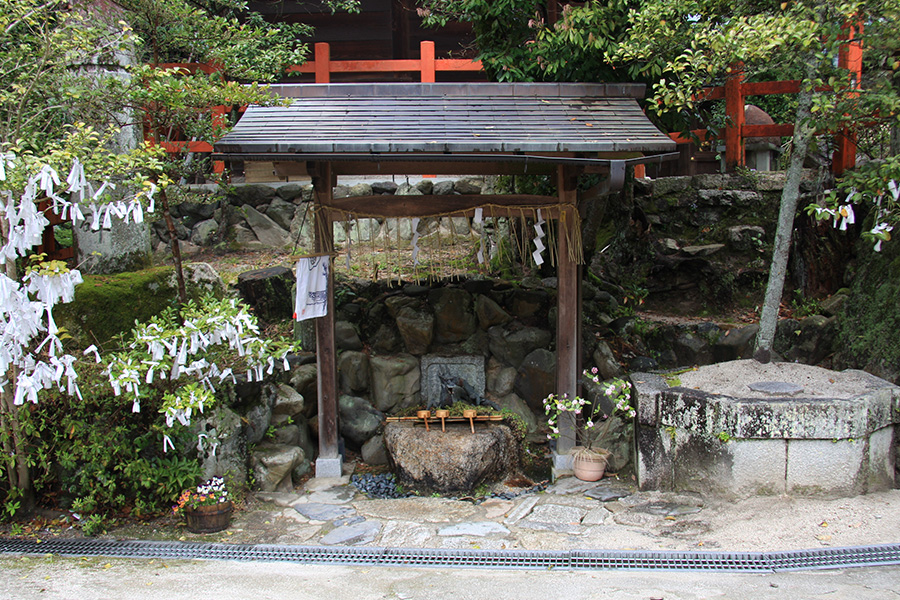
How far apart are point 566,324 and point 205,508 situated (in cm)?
415

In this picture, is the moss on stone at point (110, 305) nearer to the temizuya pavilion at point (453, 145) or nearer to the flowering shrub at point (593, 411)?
the temizuya pavilion at point (453, 145)

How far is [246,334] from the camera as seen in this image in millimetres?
5566

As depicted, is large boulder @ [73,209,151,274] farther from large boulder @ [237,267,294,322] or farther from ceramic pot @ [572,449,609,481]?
ceramic pot @ [572,449,609,481]

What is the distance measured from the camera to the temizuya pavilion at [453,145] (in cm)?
622

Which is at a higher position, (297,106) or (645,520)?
(297,106)

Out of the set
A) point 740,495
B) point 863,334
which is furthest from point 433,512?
point 863,334

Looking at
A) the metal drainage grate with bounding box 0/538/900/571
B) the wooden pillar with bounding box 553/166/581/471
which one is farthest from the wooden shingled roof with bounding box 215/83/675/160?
the metal drainage grate with bounding box 0/538/900/571

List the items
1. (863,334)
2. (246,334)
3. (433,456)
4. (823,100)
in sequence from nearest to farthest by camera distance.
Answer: (246,334) < (823,100) < (433,456) < (863,334)

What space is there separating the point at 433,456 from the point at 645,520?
7.19 feet

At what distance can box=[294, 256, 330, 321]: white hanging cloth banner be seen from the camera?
6684 mm

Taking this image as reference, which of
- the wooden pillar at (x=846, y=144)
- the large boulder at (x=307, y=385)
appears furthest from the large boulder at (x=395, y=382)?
the wooden pillar at (x=846, y=144)

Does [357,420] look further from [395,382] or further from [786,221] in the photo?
[786,221]

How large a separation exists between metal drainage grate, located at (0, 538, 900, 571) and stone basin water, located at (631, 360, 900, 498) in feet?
3.17

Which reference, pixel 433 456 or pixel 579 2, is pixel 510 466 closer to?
pixel 433 456
